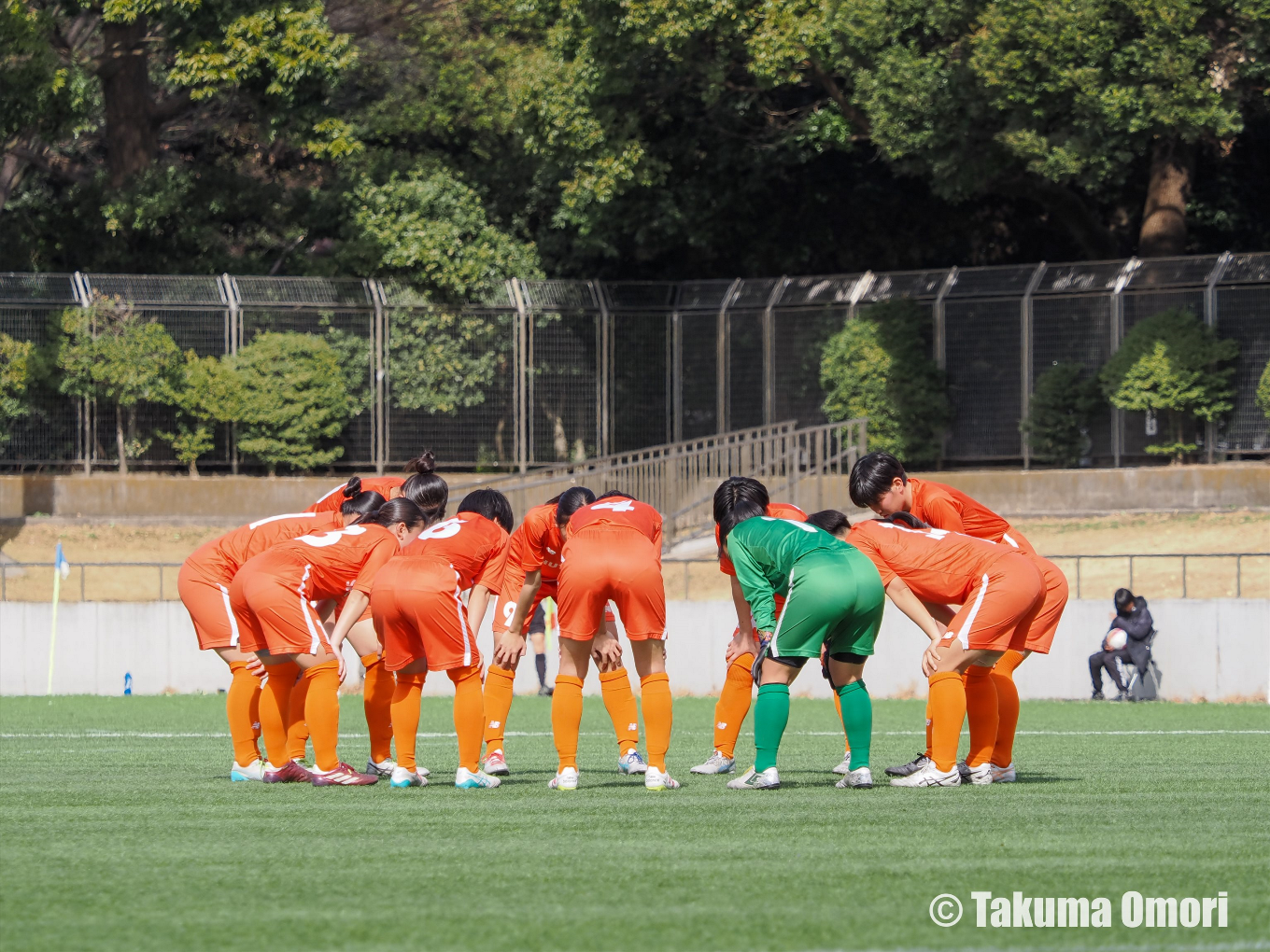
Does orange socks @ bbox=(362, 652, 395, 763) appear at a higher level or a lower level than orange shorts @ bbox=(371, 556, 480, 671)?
lower

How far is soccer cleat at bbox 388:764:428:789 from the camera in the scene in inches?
339

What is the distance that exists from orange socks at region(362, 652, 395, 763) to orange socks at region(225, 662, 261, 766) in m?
0.64

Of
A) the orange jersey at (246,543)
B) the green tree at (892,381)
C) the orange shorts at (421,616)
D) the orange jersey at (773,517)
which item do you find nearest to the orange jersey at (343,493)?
the orange jersey at (246,543)

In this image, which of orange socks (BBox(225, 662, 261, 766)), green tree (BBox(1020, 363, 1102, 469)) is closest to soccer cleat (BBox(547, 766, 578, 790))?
orange socks (BBox(225, 662, 261, 766))

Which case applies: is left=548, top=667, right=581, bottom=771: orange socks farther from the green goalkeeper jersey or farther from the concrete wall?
the concrete wall

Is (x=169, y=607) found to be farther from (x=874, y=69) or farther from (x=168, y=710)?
(x=874, y=69)

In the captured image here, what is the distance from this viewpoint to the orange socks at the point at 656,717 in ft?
27.5

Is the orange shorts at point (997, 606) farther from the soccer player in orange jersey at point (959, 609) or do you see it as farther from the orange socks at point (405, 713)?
the orange socks at point (405, 713)

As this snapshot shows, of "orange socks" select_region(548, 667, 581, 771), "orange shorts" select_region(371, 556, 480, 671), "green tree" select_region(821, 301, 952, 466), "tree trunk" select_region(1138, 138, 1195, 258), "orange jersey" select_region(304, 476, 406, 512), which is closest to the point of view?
"orange shorts" select_region(371, 556, 480, 671)

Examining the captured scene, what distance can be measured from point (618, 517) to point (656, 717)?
1050 millimetres

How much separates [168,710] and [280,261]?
1583 cm

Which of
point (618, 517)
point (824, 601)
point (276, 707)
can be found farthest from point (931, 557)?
point (276, 707)

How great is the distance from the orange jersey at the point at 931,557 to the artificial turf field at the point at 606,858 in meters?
1.06

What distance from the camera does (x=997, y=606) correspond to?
27.4 ft
